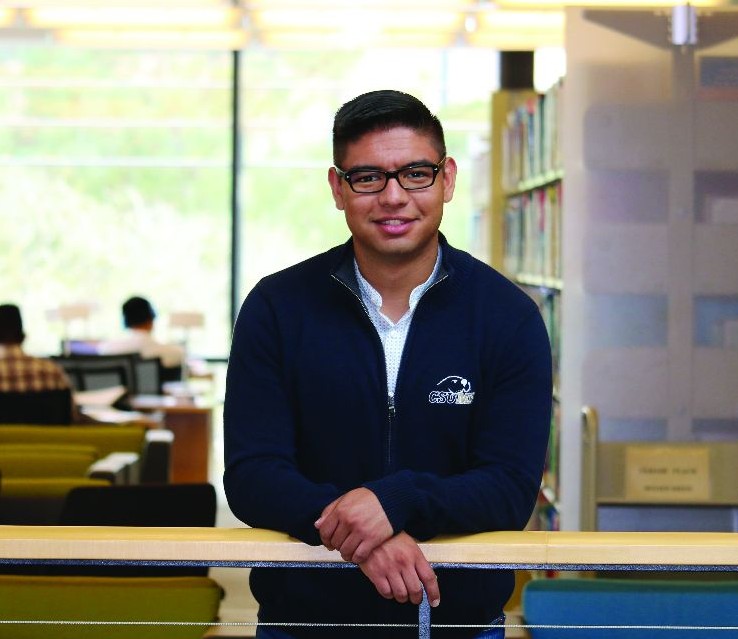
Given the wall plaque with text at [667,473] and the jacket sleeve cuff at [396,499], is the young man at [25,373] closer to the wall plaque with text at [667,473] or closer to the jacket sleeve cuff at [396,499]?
the wall plaque with text at [667,473]

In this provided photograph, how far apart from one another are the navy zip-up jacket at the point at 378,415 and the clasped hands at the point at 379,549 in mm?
159

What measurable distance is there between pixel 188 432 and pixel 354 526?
619 centimetres

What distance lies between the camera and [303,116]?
1306cm

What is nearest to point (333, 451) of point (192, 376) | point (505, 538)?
point (505, 538)

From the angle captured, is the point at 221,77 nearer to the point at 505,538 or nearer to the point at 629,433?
the point at 629,433

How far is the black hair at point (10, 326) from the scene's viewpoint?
6.41 m

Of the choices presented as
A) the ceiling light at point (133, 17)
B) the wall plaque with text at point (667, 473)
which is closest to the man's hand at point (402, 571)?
the wall plaque with text at point (667, 473)

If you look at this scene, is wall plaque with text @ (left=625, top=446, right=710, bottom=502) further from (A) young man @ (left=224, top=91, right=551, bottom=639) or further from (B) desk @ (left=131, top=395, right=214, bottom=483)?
(B) desk @ (left=131, top=395, right=214, bottom=483)

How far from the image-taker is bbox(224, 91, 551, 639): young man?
1831mm

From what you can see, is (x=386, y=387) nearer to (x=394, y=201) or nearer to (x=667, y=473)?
(x=394, y=201)

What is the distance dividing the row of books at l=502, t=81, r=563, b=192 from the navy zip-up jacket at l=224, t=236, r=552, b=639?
105 inches

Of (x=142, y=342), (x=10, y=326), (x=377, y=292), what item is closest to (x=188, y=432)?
(x=142, y=342)

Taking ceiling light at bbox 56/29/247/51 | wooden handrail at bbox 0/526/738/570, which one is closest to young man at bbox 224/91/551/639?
wooden handrail at bbox 0/526/738/570

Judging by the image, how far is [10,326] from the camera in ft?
21.2
